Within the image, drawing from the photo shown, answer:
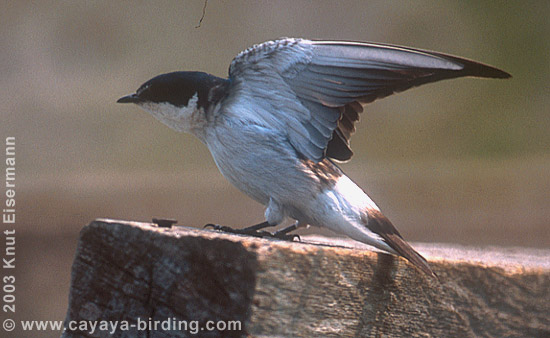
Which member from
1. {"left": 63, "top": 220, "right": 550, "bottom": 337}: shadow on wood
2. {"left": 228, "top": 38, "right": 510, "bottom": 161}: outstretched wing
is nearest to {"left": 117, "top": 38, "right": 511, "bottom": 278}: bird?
{"left": 228, "top": 38, "right": 510, "bottom": 161}: outstretched wing

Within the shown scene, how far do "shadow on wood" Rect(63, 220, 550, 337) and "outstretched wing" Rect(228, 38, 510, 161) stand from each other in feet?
0.98

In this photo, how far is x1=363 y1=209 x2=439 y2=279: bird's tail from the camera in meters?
1.19

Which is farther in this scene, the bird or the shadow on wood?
the bird

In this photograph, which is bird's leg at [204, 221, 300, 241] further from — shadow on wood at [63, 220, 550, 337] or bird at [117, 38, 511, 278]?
shadow on wood at [63, 220, 550, 337]

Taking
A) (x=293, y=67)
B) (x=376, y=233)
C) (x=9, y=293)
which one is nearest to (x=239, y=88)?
(x=293, y=67)

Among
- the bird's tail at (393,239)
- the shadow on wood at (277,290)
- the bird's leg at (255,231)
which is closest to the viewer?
the shadow on wood at (277,290)

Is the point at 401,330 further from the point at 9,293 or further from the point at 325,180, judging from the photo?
the point at 9,293

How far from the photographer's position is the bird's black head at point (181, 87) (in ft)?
4.57

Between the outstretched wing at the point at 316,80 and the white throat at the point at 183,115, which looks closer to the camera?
the outstretched wing at the point at 316,80

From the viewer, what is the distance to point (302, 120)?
132 cm

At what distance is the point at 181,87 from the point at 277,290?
565 millimetres

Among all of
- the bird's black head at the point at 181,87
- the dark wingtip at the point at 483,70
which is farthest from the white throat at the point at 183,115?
the dark wingtip at the point at 483,70

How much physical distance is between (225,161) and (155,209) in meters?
1.96

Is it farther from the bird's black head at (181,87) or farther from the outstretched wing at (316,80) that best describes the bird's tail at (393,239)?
the bird's black head at (181,87)
